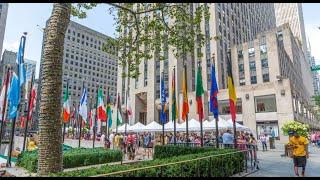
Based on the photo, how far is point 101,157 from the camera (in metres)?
19.0

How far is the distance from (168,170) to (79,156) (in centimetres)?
1049

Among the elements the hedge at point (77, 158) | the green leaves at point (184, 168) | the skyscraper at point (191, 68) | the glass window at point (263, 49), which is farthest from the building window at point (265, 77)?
the green leaves at point (184, 168)

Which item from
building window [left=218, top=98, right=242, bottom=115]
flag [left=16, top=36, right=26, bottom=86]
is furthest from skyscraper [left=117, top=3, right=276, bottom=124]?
flag [left=16, top=36, right=26, bottom=86]

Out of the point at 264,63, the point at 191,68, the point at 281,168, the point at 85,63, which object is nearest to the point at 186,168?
the point at 281,168

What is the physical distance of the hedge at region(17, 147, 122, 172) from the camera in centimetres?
1474

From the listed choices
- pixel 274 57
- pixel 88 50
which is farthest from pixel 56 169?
pixel 88 50

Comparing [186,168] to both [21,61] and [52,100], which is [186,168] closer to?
[52,100]

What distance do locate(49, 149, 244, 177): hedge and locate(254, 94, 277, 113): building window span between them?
38237 mm

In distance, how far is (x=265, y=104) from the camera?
49.3 meters

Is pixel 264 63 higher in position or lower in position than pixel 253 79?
higher

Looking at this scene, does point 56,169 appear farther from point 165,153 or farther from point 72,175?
point 165,153

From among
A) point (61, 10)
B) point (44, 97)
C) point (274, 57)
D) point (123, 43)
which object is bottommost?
point (44, 97)

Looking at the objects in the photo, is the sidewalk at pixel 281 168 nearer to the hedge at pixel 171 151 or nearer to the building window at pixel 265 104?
the hedge at pixel 171 151

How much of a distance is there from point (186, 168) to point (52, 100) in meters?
4.98
